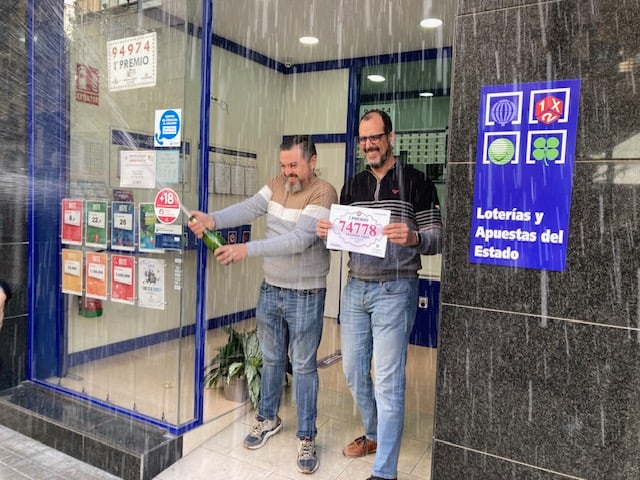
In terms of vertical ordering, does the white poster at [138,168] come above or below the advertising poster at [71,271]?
above

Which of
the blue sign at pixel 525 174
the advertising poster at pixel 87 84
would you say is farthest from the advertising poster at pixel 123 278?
the blue sign at pixel 525 174

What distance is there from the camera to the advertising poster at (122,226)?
3510 mm

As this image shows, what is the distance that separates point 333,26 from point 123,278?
3417 mm

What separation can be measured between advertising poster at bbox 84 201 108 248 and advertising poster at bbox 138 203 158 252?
0.36m

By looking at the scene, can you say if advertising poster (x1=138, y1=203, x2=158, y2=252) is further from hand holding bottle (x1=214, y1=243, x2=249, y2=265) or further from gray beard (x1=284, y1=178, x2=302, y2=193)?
gray beard (x1=284, y1=178, x2=302, y2=193)

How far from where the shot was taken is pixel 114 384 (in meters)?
3.81

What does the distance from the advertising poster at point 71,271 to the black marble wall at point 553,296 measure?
8.64ft

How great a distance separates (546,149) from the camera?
83.3 inches

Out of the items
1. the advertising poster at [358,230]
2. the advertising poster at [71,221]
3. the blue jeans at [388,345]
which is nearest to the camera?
the advertising poster at [358,230]

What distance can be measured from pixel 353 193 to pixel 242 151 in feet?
12.4

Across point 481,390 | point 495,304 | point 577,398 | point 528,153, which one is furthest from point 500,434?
point 528,153

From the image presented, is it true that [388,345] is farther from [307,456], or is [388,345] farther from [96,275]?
[96,275]

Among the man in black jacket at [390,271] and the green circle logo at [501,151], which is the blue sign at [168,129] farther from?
the green circle logo at [501,151]

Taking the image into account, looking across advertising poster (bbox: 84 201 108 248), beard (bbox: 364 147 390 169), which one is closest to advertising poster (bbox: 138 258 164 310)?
advertising poster (bbox: 84 201 108 248)
